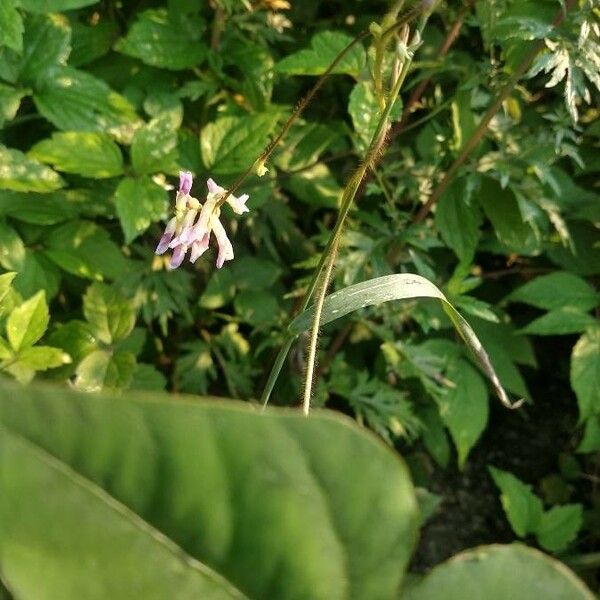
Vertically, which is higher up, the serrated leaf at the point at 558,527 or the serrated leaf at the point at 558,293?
the serrated leaf at the point at 558,293

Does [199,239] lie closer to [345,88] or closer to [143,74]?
[143,74]

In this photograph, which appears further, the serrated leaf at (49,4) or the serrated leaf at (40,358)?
the serrated leaf at (49,4)

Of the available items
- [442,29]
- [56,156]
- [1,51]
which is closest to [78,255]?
[56,156]

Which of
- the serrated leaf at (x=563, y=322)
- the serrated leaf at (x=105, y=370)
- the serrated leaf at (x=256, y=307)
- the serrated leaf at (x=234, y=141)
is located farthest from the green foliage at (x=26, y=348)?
the serrated leaf at (x=563, y=322)

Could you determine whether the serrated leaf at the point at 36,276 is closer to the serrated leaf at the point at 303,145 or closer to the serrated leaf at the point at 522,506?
the serrated leaf at the point at 303,145

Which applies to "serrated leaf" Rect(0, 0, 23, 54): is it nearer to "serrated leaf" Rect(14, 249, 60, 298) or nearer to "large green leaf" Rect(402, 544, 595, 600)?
"serrated leaf" Rect(14, 249, 60, 298)

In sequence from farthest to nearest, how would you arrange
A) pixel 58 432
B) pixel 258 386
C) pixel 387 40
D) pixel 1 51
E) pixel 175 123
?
1. pixel 258 386
2. pixel 175 123
3. pixel 1 51
4. pixel 387 40
5. pixel 58 432
